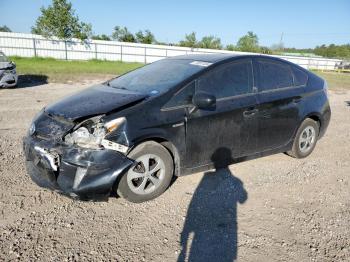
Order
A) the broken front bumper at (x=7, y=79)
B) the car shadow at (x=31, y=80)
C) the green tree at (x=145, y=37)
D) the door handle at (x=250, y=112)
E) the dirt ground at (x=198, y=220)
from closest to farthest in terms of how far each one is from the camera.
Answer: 1. the dirt ground at (x=198, y=220)
2. the door handle at (x=250, y=112)
3. the broken front bumper at (x=7, y=79)
4. the car shadow at (x=31, y=80)
5. the green tree at (x=145, y=37)

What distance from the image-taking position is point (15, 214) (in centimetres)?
337

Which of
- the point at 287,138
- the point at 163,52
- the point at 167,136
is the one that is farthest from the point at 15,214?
the point at 163,52

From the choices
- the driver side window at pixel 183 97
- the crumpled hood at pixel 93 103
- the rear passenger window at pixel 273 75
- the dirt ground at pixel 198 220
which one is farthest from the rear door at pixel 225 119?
the crumpled hood at pixel 93 103

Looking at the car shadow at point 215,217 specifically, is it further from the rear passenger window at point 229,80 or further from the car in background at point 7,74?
the car in background at point 7,74

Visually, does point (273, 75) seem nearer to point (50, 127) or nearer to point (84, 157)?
point (84, 157)

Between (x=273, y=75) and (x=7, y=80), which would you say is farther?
(x=7, y=80)

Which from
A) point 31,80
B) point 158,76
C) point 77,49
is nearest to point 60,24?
point 77,49

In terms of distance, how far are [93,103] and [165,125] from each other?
0.85 metres

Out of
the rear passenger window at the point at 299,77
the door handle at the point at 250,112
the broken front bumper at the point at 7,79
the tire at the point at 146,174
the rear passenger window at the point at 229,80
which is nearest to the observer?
the tire at the point at 146,174

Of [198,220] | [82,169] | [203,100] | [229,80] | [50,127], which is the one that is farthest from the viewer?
[229,80]

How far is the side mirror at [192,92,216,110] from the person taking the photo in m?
3.80

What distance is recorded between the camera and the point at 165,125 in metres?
3.71

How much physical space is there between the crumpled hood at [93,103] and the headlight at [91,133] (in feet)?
0.40

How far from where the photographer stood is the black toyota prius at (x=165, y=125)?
3375 millimetres
